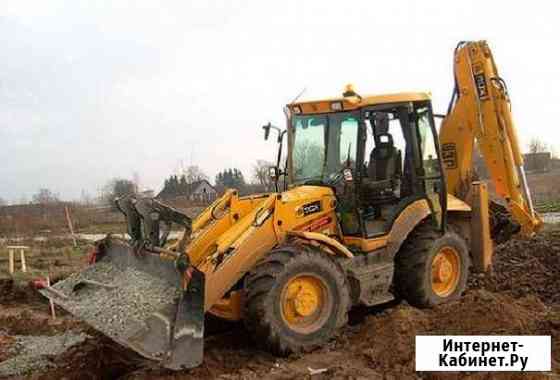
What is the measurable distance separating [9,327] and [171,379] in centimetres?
412

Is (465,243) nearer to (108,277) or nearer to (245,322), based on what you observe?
(245,322)

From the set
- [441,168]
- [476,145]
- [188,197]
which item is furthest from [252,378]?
[188,197]

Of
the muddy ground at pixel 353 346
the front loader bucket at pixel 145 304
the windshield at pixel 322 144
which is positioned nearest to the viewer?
the front loader bucket at pixel 145 304

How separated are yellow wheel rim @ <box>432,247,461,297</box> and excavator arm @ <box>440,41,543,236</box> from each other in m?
1.20

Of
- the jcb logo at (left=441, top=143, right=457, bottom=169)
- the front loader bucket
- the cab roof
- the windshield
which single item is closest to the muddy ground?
the front loader bucket

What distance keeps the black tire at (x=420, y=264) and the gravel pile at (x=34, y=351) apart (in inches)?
160

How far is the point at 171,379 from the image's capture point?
5.47 metres

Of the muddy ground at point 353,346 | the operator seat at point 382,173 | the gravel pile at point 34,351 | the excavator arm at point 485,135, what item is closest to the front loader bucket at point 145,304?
the muddy ground at point 353,346

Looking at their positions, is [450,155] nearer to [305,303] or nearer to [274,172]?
[274,172]

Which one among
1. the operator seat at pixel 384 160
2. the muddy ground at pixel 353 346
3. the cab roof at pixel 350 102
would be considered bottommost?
the muddy ground at pixel 353 346

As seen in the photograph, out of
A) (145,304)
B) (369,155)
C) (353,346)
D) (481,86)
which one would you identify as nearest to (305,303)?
(353,346)

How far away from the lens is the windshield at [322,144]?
754cm

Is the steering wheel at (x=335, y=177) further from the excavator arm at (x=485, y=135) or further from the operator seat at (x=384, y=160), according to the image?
the excavator arm at (x=485, y=135)

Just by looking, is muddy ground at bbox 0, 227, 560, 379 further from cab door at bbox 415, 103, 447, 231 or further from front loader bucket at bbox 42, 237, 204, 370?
cab door at bbox 415, 103, 447, 231
